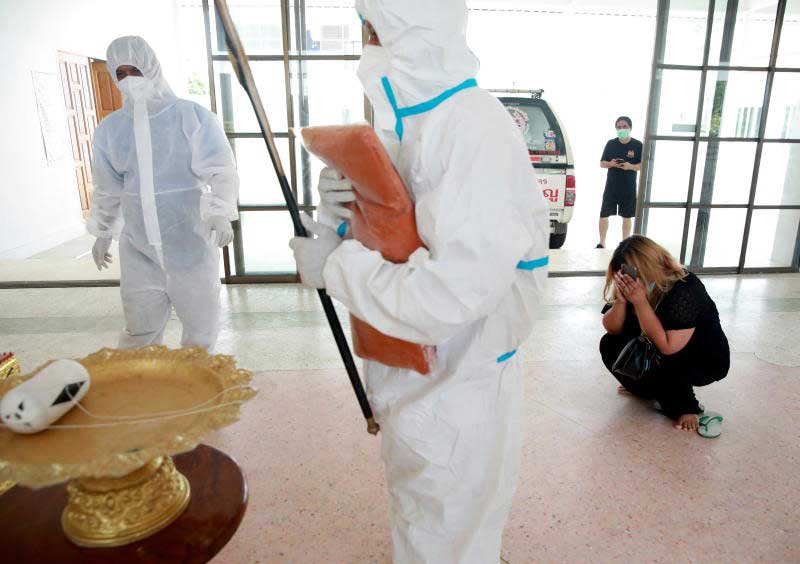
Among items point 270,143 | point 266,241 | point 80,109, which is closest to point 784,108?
point 266,241

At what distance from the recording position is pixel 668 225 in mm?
4340

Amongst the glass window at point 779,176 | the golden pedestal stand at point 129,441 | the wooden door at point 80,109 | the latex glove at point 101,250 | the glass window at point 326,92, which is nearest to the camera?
the golden pedestal stand at point 129,441

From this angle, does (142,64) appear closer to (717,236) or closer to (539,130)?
(539,130)

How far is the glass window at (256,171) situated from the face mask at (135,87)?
1.84 meters

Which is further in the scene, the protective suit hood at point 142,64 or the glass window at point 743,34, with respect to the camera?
the glass window at point 743,34

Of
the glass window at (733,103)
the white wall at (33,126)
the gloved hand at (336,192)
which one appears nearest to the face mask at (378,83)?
the gloved hand at (336,192)

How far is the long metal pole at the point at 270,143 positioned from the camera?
87 centimetres

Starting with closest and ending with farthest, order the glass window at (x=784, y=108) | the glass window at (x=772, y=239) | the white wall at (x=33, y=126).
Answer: the glass window at (x=784, y=108), the glass window at (x=772, y=239), the white wall at (x=33, y=126)

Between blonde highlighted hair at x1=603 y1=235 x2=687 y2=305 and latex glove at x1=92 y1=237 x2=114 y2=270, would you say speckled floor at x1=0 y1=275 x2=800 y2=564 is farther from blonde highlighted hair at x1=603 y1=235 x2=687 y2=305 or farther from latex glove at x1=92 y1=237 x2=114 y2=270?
latex glove at x1=92 y1=237 x2=114 y2=270

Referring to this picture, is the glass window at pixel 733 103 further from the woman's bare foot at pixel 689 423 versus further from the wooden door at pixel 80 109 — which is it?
the wooden door at pixel 80 109

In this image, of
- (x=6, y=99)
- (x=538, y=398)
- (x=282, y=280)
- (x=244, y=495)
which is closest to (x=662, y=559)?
(x=538, y=398)

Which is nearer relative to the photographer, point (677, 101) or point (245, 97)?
point (245, 97)

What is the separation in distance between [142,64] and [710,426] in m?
2.51

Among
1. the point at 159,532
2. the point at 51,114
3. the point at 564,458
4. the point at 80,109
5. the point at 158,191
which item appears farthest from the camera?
the point at 80,109
